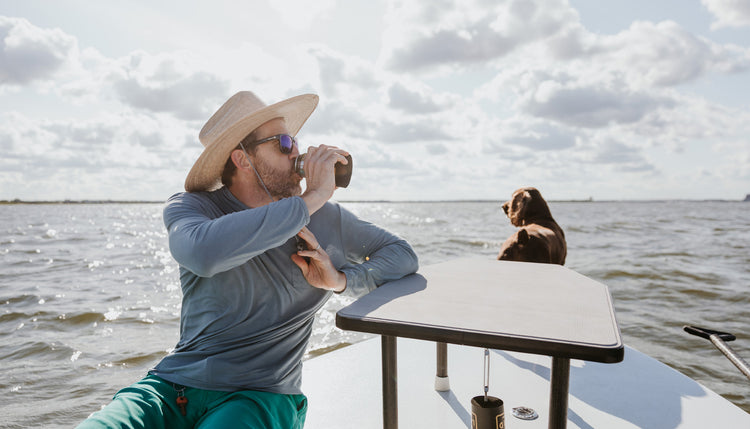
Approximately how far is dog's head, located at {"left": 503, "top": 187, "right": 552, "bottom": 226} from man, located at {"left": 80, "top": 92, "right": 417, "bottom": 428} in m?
2.94

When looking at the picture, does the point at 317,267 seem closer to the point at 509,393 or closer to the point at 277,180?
the point at 277,180

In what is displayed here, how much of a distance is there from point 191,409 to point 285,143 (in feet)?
3.55

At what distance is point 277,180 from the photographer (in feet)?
6.43

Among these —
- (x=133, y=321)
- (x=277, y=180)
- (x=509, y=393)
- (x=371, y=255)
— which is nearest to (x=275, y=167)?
(x=277, y=180)

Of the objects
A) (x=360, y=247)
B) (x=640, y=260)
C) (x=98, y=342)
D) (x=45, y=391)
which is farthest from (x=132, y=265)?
(x=640, y=260)

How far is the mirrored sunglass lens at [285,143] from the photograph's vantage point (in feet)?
6.38

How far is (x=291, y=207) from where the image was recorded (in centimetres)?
150

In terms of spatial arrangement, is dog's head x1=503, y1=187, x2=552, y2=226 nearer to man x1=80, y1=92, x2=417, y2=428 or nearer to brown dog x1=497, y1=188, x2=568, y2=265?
brown dog x1=497, y1=188, x2=568, y2=265

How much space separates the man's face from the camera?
194cm

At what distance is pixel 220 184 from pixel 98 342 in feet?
18.3

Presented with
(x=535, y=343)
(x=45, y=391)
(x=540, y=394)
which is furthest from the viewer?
(x=45, y=391)

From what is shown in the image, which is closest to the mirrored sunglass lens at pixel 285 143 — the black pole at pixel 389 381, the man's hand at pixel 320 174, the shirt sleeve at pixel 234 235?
the man's hand at pixel 320 174

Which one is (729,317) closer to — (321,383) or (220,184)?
(321,383)

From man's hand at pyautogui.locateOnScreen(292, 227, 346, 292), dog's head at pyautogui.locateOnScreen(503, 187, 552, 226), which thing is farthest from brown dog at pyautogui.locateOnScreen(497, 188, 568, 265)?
man's hand at pyautogui.locateOnScreen(292, 227, 346, 292)
